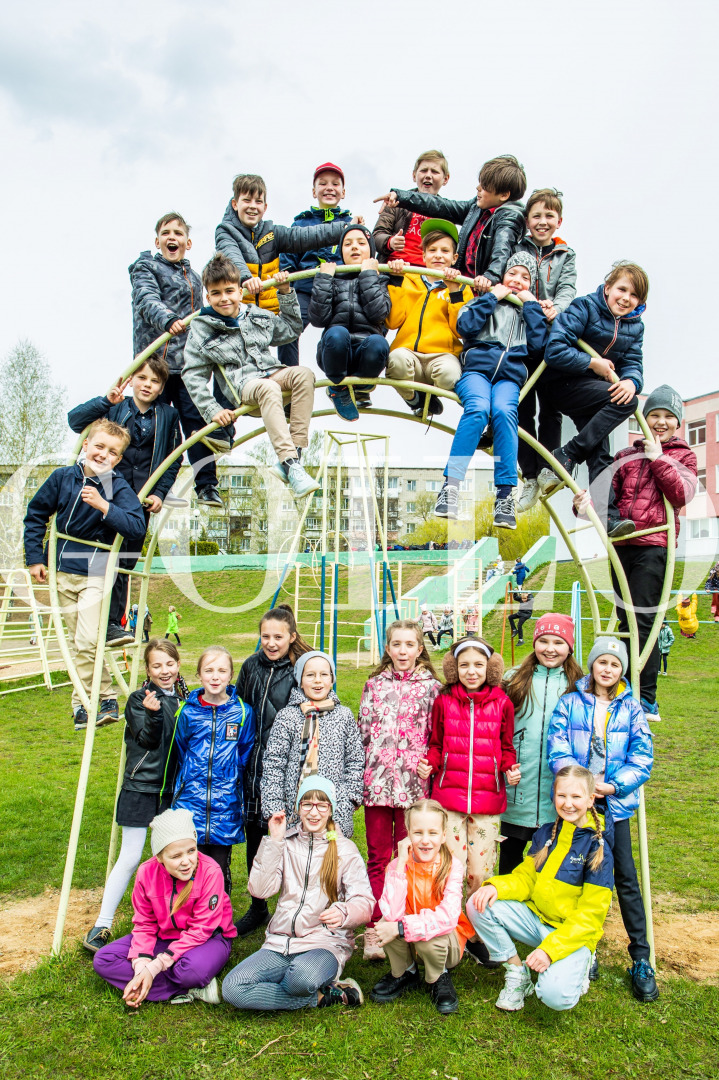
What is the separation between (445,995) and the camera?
8.94 feet

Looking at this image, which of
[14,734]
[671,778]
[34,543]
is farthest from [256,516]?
[34,543]

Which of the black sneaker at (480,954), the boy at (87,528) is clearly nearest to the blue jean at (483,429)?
the boy at (87,528)

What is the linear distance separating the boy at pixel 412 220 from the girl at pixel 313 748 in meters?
2.43

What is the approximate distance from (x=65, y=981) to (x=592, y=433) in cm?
340

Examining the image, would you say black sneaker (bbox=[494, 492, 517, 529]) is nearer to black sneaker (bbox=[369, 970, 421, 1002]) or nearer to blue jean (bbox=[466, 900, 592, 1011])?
blue jean (bbox=[466, 900, 592, 1011])

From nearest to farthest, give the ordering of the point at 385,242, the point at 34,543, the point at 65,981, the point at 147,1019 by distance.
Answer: the point at 147,1019, the point at 65,981, the point at 34,543, the point at 385,242

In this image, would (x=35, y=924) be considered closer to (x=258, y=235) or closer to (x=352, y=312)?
(x=352, y=312)

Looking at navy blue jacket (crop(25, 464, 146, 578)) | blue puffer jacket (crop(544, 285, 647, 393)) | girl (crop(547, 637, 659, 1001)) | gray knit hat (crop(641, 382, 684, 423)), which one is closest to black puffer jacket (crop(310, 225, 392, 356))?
blue puffer jacket (crop(544, 285, 647, 393))

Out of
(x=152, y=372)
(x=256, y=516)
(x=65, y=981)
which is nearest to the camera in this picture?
(x=65, y=981)

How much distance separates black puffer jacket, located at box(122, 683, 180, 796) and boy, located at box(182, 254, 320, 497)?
1.15 m

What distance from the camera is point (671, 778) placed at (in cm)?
636

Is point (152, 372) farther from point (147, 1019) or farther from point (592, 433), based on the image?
point (147, 1019)

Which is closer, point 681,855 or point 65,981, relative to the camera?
point 65,981

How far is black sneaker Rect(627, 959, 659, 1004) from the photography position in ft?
9.24
